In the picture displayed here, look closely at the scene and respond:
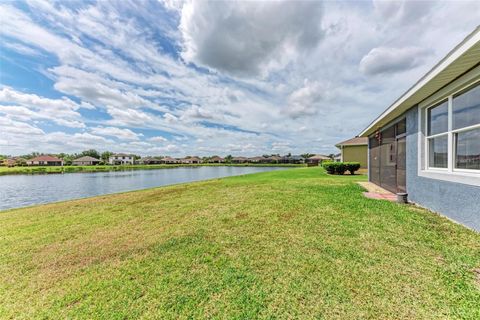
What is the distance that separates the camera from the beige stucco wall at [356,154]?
2134 cm

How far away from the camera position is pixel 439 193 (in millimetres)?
4707

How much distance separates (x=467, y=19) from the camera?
4.86 meters

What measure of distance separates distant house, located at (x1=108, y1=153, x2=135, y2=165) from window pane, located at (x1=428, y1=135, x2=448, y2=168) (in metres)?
107

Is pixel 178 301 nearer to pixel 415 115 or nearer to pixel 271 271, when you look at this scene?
pixel 271 271

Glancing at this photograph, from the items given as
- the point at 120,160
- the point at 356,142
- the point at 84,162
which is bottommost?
the point at 84,162

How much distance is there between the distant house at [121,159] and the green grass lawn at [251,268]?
336ft

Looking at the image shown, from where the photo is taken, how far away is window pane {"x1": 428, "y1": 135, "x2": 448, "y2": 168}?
4638mm

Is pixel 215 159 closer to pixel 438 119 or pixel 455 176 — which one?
pixel 438 119

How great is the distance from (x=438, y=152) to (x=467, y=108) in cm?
140

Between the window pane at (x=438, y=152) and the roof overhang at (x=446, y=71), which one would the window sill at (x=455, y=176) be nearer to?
the window pane at (x=438, y=152)

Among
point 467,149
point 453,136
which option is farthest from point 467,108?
point 467,149

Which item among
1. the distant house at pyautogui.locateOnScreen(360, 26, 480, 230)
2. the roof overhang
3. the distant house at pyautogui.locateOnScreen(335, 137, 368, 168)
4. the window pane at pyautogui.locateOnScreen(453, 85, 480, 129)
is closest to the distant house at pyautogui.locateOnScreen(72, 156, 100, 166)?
the distant house at pyautogui.locateOnScreen(335, 137, 368, 168)

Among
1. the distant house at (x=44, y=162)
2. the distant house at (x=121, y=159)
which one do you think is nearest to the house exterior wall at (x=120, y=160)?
the distant house at (x=121, y=159)

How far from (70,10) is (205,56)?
6.33 metres
